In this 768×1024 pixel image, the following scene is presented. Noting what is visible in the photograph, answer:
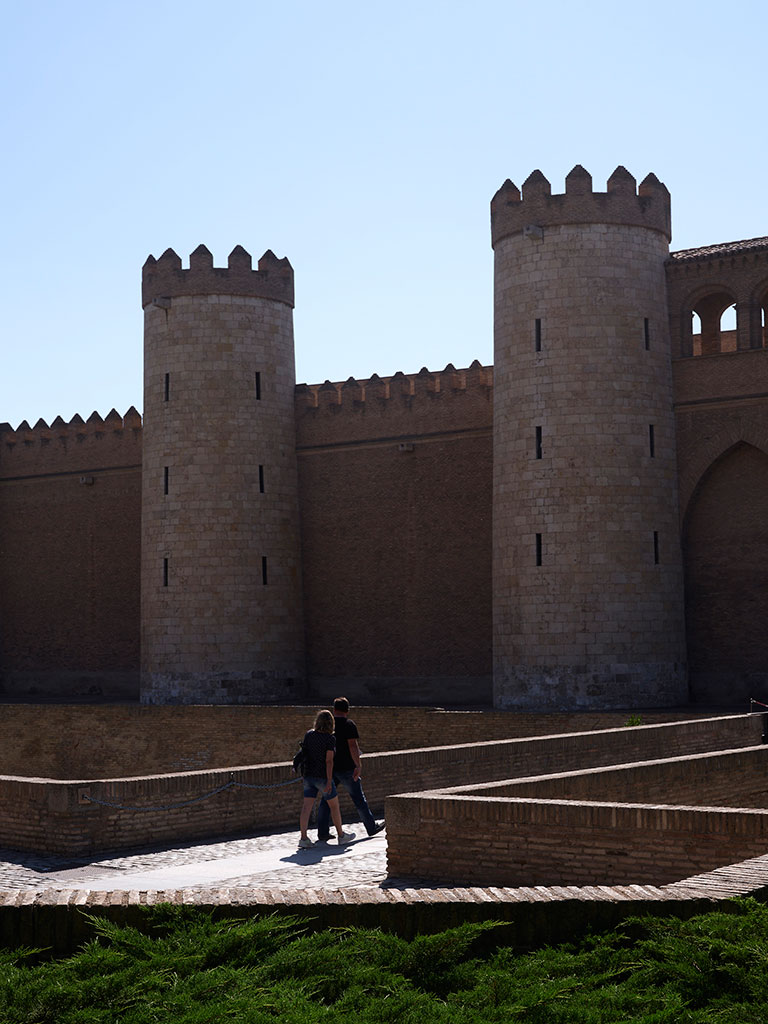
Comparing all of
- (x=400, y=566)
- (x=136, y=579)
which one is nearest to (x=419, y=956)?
(x=400, y=566)

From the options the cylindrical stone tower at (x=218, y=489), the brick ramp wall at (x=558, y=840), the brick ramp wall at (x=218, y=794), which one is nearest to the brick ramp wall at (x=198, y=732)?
the cylindrical stone tower at (x=218, y=489)

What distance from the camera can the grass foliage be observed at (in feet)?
17.2

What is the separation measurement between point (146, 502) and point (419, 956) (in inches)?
875

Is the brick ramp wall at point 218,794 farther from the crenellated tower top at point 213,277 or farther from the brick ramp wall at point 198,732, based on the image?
the crenellated tower top at point 213,277

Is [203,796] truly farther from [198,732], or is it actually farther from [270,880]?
[198,732]

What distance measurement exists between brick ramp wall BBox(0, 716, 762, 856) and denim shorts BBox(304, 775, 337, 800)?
3.03ft

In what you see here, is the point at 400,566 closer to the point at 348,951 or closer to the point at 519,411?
the point at 519,411

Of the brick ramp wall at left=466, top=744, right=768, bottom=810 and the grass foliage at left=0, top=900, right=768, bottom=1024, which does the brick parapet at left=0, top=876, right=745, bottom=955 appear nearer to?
the grass foliage at left=0, top=900, right=768, bottom=1024

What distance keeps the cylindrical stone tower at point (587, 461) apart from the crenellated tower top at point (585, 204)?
24mm

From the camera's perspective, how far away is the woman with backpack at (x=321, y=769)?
1131 centimetres

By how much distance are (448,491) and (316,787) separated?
A: 49.5ft

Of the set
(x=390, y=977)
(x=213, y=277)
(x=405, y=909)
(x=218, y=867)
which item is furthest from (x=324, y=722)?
(x=213, y=277)

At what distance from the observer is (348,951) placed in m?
5.97

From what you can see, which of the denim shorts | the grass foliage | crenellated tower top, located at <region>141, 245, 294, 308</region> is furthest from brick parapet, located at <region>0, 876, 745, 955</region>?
crenellated tower top, located at <region>141, 245, 294, 308</region>
